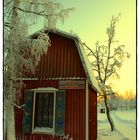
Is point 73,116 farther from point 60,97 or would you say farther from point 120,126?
point 120,126

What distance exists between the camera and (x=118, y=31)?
1673 millimetres

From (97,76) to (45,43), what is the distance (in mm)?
333

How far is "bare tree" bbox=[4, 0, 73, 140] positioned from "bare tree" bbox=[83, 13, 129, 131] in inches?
9.8

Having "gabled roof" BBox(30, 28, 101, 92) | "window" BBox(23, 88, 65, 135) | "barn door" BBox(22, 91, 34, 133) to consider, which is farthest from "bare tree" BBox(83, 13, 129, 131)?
"barn door" BBox(22, 91, 34, 133)

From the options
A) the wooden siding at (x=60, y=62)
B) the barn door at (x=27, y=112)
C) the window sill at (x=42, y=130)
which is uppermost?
the wooden siding at (x=60, y=62)

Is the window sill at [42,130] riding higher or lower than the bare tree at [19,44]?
lower

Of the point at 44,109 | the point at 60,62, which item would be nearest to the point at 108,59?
the point at 60,62

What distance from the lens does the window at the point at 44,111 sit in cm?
167

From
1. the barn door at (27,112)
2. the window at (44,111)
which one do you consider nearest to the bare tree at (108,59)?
the window at (44,111)

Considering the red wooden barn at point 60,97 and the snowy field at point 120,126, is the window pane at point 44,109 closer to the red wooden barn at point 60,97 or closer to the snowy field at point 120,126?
the red wooden barn at point 60,97

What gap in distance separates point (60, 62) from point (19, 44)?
9.4 inches

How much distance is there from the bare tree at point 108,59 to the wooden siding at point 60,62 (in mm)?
88

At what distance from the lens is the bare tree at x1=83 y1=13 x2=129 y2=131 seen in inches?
64.9

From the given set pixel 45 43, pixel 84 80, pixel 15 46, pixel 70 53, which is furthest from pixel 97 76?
pixel 15 46
